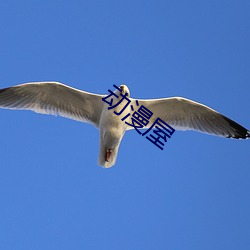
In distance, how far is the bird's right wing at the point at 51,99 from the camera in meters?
8.08

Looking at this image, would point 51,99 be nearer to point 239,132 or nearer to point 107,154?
point 107,154

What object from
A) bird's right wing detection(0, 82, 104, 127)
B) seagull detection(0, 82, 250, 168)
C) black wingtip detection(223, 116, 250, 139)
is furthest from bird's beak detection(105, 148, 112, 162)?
black wingtip detection(223, 116, 250, 139)

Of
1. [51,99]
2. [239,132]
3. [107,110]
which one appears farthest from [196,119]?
[51,99]

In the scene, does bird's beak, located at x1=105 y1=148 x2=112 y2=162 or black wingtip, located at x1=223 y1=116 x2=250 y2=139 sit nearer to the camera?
bird's beak, located at x1=105 y1=148 x2=112 y2=162

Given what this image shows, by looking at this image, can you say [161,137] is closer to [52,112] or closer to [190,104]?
[190,104]

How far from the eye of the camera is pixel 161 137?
319 inches

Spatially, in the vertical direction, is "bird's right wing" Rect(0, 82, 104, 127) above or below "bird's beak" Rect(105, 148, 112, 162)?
above

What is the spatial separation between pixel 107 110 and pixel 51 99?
867 millimetres

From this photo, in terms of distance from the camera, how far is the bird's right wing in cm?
808

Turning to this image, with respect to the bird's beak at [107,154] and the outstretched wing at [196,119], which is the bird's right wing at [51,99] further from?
the outstretched wing at [196,119]

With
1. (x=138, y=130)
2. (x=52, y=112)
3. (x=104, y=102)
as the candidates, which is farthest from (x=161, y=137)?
(x=52, y=112)

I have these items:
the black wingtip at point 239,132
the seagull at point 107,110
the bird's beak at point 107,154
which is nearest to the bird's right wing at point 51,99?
the seagull at point 107,110

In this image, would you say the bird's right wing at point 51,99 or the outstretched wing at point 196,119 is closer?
the bird's right wing at point 51,99

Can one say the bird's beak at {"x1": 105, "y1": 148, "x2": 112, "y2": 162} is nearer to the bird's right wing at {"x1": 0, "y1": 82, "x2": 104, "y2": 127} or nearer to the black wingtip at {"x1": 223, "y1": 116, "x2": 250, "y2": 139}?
the bird's right wing at {"x1": 0, "y1": 82, "x2": 104, "y2": 127}
